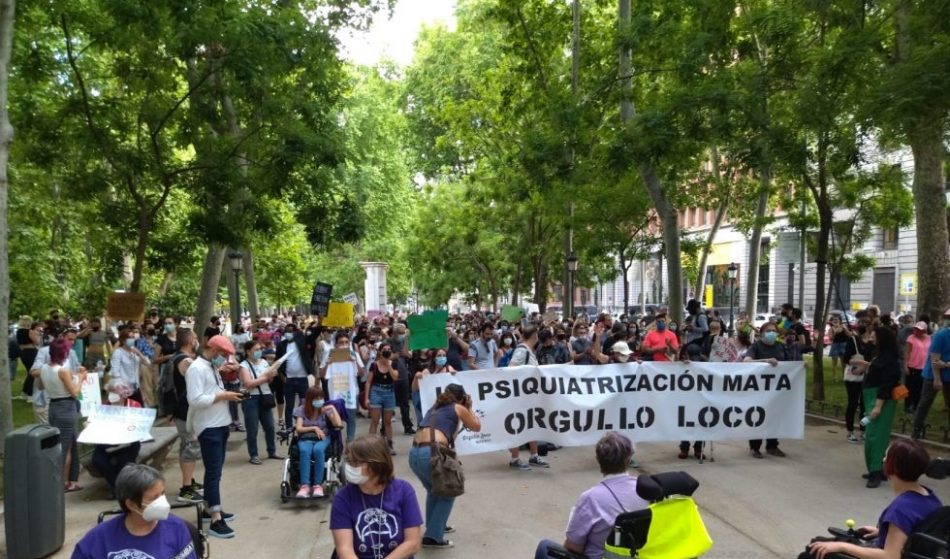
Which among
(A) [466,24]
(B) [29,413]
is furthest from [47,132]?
(A) [466,24]

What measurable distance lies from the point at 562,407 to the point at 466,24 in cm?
3833

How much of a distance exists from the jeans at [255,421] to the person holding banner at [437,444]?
4542mm

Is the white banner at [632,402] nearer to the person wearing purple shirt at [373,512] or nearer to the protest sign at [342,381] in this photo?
the protest sign at [342,381]

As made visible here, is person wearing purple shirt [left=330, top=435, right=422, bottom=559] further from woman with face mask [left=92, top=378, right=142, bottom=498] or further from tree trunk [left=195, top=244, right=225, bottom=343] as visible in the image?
tree trunk [left=195, top=244, right=225, bottom=343]

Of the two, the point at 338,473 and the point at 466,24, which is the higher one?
the point at 466,24

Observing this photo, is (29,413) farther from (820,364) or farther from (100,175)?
(820,364)

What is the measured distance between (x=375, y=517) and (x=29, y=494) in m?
4.02

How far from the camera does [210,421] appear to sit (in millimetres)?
7098

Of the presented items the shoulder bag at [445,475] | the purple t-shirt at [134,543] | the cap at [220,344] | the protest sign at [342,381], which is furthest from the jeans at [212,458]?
the purple t-shirt at [134,543]

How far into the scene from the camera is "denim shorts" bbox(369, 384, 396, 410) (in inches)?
429

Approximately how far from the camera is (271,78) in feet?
49.0

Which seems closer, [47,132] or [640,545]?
[640,545]

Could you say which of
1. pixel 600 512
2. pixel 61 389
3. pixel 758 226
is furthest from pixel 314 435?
pixel 758 226

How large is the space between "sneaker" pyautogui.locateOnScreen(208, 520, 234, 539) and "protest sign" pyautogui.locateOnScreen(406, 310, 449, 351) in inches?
222
